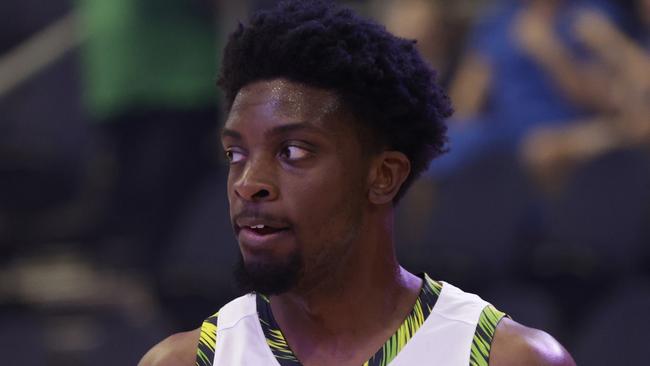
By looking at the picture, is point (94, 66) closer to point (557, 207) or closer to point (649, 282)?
point (557, 207)

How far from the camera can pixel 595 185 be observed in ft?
15.3

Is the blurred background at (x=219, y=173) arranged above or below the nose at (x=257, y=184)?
above

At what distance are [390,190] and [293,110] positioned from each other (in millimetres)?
281

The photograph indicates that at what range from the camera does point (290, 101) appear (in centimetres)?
233

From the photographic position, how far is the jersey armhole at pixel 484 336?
2396 mm

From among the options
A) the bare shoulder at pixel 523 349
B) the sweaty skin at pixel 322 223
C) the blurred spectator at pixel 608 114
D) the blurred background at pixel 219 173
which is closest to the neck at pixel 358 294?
the sweaty skin at pixel 322 223

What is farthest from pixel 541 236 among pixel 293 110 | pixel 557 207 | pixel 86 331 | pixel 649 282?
pixel 293 110

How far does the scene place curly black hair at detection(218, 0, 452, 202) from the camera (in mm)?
2348

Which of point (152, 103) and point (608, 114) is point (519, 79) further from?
point (152, 103)

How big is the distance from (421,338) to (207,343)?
0.45 metres

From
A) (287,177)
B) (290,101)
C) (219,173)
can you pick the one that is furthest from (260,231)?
(219,173)

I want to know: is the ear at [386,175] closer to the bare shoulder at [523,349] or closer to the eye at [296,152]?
the eye at [296,152]

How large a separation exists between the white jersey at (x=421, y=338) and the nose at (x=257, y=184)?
1.19ft

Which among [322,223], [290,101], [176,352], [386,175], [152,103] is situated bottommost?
[176,352]
